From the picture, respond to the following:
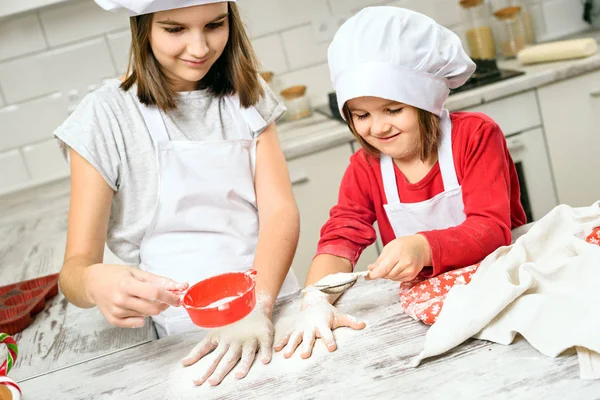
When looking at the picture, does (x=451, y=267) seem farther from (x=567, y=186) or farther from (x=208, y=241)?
(x=567, y=186)

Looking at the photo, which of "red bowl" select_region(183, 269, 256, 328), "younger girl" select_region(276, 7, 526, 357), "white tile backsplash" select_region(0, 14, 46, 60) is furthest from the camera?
"white tile backsplash" select_region(0, 14, 46, 60)

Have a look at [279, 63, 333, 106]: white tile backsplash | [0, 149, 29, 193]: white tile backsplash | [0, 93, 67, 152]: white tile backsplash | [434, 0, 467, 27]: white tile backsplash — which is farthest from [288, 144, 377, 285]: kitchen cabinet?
[0, 149, 29, 193]: white tile backsplash

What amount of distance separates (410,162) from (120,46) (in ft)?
5.34

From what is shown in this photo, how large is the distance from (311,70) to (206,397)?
2022 millimetres

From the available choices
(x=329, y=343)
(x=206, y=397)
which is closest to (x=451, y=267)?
(x=329, y=343)

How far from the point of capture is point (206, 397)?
3.25 feet

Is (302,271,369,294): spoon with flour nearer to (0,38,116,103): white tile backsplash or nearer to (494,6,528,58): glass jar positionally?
(0,38,116,103): white tile backsplash

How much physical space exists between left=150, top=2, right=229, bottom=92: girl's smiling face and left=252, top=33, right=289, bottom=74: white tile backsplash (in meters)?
1.43

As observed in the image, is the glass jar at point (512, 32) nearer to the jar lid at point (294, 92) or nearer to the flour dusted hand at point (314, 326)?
the jar lid at point (294, 92)

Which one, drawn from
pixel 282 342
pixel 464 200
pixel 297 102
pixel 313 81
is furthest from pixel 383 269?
pixel 313 81

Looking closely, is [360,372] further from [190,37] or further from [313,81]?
[313,81]

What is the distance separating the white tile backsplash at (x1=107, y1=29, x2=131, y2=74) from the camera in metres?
2.63

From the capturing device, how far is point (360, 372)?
94 cm

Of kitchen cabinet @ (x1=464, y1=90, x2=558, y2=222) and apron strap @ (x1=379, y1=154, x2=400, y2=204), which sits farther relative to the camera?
kitchen cabinet @ (x1=464, y1=90, x2=558, y2=222)
